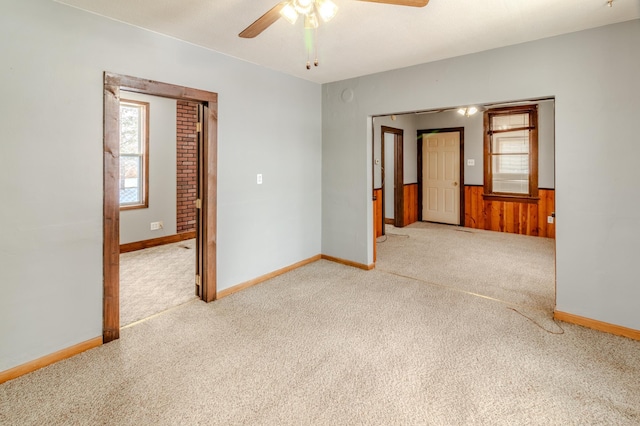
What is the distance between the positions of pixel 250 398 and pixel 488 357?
1.67 meters

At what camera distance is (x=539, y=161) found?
20.0 feet

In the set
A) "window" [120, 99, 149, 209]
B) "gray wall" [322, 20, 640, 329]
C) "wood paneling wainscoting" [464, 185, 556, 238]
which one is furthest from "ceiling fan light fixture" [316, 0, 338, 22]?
"wood paneling wainscoting" [464, 185, 556, 238]

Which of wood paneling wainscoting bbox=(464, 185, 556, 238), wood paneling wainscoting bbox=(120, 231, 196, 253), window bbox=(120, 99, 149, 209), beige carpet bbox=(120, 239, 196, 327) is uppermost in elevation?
window bbox=(120, 99, 149, 209)

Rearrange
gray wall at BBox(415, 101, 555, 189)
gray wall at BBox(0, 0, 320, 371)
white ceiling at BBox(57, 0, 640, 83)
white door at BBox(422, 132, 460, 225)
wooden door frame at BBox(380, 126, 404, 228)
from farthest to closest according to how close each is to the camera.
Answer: white door at BBox(422, 132, 460, 225) < wooden door frame at BBox(380, 126, 404, 228) < gray wall at BBox(415, 101, 555, 189) < white ceiling at BBox(57, 0, 640, 83) < gray wall at BBox(0, 0, 320, 371)

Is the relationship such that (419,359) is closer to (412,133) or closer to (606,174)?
(606,174)

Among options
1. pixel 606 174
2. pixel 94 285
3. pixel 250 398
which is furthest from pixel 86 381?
pixel 606 174

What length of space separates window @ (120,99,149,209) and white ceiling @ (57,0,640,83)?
2.73 meters

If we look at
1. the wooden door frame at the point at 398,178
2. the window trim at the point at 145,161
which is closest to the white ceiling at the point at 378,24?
the window trim at the point at 145,161

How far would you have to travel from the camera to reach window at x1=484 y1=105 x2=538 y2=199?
6160 mm

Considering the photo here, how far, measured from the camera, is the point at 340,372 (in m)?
2.18

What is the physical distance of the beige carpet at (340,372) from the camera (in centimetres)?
181

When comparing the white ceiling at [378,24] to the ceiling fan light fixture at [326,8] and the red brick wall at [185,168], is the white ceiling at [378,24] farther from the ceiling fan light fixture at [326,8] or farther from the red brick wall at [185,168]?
the red brick wall at [185,168]

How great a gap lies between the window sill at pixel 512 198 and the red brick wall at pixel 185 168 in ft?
19.0

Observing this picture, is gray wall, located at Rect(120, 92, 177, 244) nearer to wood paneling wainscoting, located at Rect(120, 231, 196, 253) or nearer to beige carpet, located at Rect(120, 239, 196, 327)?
wood paneling wainscoting, located at Rect(120, 231, 196, 253)
